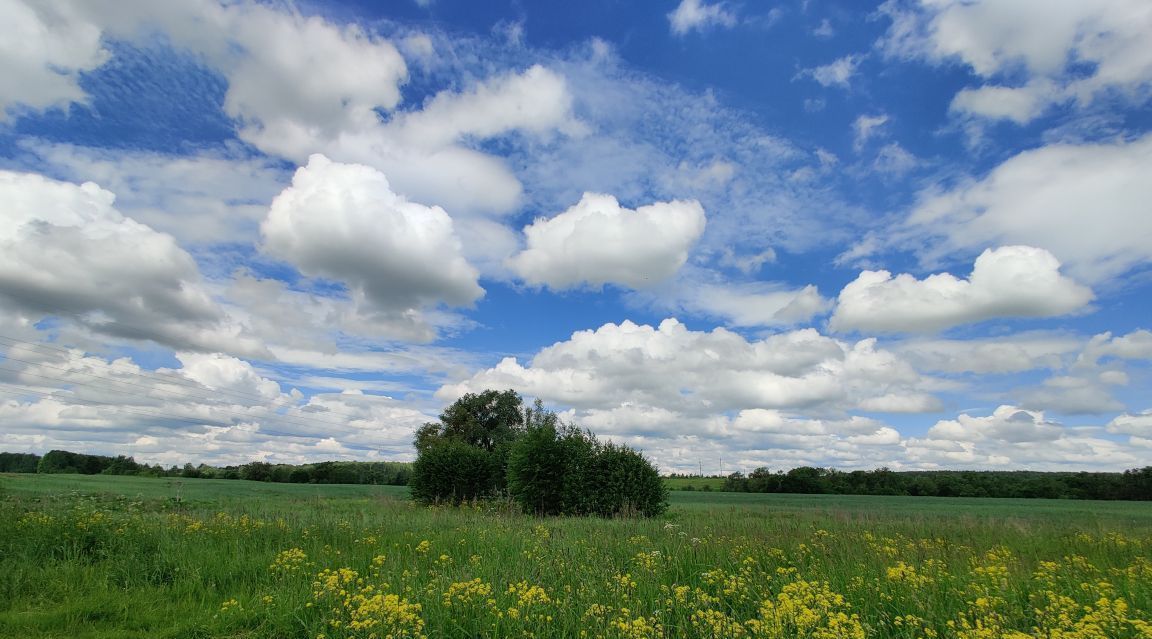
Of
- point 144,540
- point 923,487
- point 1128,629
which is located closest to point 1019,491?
point 923,487

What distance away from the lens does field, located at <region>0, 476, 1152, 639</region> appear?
5.29 meters

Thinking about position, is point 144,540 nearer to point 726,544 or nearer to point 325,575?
point 325,575

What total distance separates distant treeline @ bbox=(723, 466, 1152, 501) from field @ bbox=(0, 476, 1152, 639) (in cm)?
6643

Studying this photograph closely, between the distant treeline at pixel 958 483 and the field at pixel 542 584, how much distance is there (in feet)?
218

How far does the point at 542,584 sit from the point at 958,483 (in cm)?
7887

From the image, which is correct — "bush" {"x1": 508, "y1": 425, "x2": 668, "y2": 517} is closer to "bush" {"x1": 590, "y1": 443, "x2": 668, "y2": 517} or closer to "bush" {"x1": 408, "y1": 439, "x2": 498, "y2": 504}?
"bush" {"x1": 590, "y1": 443, "x2": 668, "y2": 517}

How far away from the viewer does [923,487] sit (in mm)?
69188

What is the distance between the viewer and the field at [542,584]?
5.29m

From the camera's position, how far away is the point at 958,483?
2699 inches

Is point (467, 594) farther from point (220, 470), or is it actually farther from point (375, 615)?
point (220, 470)

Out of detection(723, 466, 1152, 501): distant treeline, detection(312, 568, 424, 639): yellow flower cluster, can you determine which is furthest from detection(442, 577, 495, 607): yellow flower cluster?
detection(723, 466, 1152, 501): distant treeline

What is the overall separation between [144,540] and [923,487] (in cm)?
7930

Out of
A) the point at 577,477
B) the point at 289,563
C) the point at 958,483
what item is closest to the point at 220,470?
the point at 577,477

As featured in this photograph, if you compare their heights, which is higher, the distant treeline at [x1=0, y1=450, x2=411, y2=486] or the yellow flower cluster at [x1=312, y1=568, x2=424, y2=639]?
the yellow flower cluster at [x1=312, y1=568, x2=424, y2=639]
